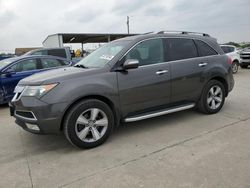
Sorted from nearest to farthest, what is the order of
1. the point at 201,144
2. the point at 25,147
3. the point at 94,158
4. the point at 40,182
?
the point at 40,182 < the point at 94,158 < the point at 201,144 < the point at 25,147

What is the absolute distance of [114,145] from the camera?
4051 millimetres

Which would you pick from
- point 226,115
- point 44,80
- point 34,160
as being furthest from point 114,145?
point 226,115

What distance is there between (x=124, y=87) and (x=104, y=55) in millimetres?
848

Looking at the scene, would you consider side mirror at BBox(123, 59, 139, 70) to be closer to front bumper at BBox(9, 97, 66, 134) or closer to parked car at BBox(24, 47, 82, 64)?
front bumper at BBox(9, 97, 66, 134)

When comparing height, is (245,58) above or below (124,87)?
below

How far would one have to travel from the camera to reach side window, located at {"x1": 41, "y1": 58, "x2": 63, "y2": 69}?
8.10 metres

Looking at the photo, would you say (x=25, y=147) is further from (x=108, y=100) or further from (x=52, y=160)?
(x=108, y=100)

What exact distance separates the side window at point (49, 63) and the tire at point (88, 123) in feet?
15.6

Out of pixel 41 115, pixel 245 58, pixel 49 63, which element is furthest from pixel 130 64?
pixel 245 58

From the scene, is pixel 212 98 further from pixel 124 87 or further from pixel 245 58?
pixel 245 58

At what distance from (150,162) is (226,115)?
8.66ft

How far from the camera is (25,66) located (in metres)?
7.74

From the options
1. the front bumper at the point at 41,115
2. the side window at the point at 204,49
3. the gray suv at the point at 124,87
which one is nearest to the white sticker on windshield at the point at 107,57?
the gray suv at the point at 124,87

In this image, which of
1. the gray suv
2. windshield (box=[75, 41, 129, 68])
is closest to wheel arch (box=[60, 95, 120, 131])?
the gray suv
